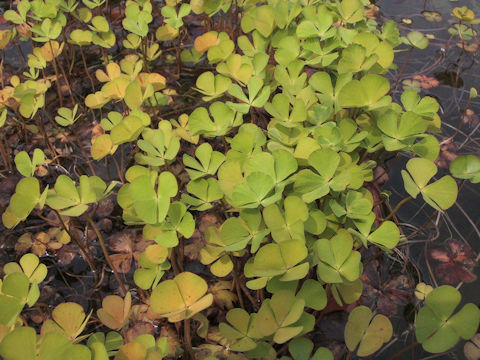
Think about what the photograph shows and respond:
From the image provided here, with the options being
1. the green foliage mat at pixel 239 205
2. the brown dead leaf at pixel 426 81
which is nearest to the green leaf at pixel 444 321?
the green foliage mat at pixel 239 205

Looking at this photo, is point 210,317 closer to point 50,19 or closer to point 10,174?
point 10,174

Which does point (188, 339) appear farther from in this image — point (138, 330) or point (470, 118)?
point (470, 118)

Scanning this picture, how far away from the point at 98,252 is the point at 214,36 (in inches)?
41.2

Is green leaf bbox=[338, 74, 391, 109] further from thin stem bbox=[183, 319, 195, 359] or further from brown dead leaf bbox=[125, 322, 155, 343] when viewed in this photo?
brown dead leaf bbox=[125, 322, 155, 343]

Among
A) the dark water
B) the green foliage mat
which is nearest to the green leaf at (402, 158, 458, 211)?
the green foliage mat

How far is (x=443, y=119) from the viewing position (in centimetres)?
188

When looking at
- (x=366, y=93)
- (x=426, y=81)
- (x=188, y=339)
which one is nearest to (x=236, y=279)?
(x=188, y=339)

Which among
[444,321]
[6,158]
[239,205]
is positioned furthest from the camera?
[6,158]

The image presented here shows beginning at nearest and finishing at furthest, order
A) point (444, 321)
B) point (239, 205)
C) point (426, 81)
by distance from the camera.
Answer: point (444, 321) < point (239, 205) < point (426, 81)

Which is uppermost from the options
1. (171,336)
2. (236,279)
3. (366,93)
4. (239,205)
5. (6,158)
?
(366,93)

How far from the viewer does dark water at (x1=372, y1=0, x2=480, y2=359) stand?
1.38 m

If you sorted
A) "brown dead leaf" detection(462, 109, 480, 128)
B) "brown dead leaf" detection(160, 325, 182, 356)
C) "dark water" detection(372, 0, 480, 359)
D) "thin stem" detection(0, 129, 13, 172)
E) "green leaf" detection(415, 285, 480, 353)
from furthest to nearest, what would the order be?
"brown dead leaf" detection(462, 109, 480, 128)
"thin stem" detection(0, 129, 13, 172)
"dark water" detection(372, 0, 480, 359)
"brown dead leaf" detection(160, 325, 182, 356)
"green leaf" detection(415, 285, 480, 353)

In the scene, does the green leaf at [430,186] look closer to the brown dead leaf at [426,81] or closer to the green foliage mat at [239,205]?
the green foliage mat at [239,205]

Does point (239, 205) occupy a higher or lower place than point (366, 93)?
lower
